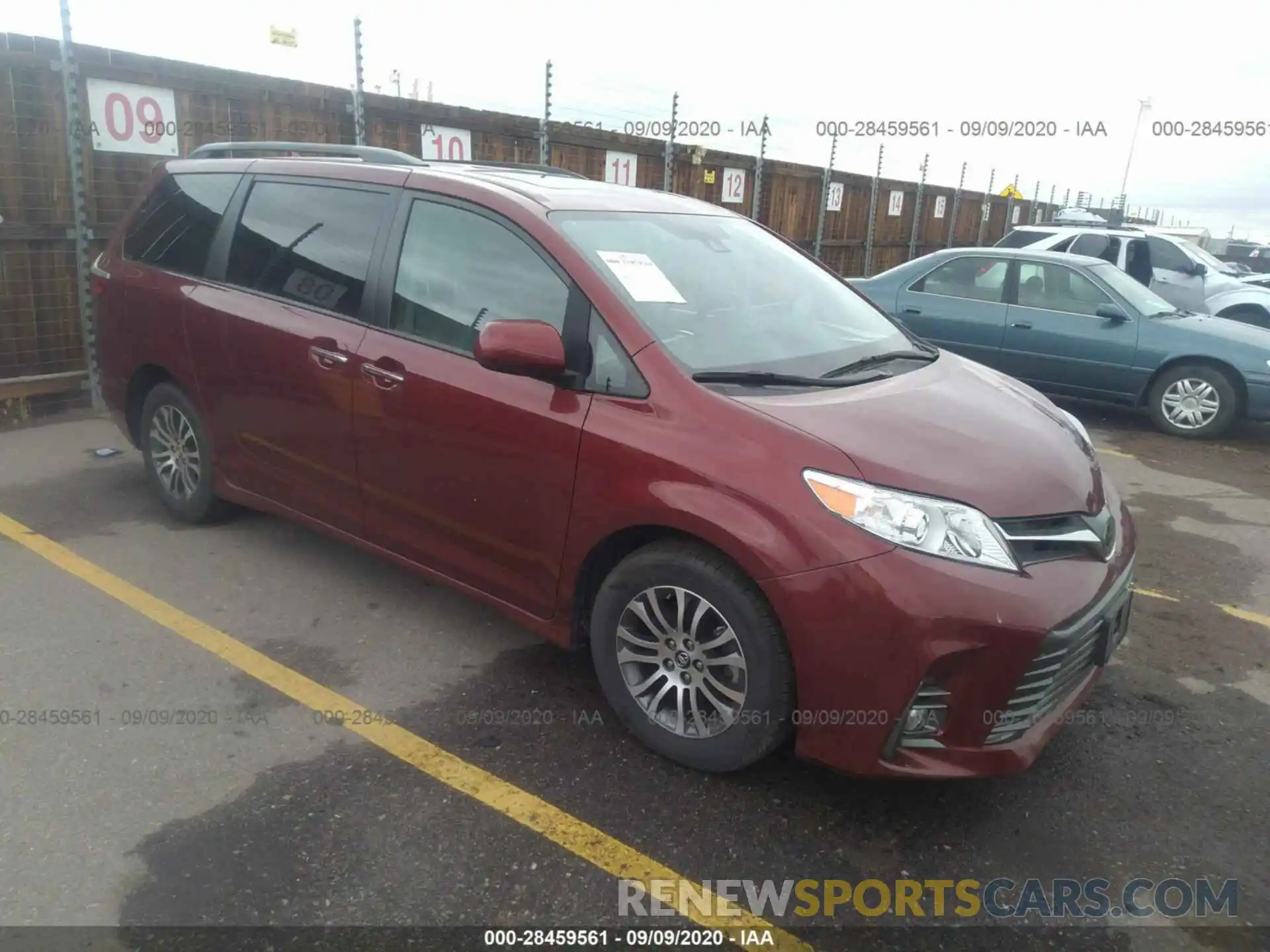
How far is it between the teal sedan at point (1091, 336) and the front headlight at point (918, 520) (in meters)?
6.03

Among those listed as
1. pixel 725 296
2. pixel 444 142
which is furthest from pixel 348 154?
pixel 444 142

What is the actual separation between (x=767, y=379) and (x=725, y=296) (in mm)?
538

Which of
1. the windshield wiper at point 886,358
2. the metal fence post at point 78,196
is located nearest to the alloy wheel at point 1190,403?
the windshield wiper at point 886,358

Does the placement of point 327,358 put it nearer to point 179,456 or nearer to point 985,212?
point 179,456

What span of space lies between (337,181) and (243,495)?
152 cm

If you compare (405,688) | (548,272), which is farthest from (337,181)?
(405,688)

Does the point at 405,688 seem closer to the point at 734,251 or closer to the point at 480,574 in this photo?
the point at 480,574

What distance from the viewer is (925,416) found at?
9.77ft

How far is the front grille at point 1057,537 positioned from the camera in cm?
268

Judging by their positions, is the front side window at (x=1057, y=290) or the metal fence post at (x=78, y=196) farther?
the front side window at (x=1057, y=290)

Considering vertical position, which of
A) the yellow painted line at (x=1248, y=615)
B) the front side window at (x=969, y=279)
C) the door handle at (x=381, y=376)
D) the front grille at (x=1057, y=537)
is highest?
the front side window at (x=969, y=279)

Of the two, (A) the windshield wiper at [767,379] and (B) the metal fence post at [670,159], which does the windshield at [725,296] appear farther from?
(B) the metal fence post at [670,159]

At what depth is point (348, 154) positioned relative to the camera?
4.38m

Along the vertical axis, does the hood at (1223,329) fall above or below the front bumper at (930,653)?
above
